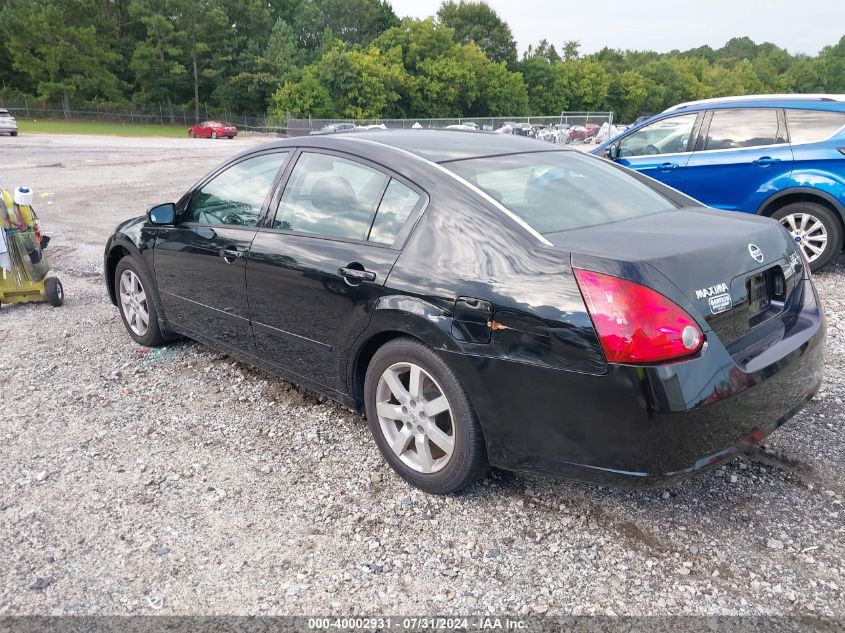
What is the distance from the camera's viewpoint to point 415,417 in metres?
3.11

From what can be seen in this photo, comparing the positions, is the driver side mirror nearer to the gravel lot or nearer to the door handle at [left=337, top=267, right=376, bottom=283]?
the gravel lot

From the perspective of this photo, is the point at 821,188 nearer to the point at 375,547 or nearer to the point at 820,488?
the point at 820,488

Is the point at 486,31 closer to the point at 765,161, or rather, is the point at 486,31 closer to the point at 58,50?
the point at 58,50

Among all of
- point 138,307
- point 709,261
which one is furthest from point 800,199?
point 138,307

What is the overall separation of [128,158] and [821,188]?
22.5m

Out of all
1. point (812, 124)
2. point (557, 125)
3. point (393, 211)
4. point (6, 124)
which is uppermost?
point (6, 124)

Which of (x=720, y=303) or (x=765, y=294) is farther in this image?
(x=765, y=294)

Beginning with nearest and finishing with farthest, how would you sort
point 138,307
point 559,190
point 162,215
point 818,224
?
point 559,190 < point 162,215 < point 138,307 < point 818,224

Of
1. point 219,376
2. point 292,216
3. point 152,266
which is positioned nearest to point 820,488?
point 292,216

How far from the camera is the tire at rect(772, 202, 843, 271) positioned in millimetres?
6848

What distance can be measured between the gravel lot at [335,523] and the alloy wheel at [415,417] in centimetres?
20

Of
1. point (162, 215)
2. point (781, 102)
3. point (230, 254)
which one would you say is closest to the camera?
point (230, 254)

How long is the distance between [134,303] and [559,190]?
3416mm

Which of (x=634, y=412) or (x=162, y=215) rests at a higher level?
(x=162, y=215)
